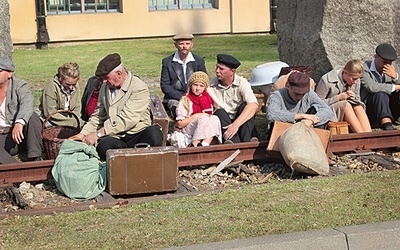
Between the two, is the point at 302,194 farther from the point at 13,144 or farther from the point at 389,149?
the point at 13,144

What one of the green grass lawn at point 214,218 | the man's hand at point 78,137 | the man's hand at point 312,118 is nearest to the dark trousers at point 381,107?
the man's hand at point 312,118

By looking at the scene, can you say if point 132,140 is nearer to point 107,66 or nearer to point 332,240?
point 107,66

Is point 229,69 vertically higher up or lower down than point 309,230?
higher up

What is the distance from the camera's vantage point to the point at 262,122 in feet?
37.2

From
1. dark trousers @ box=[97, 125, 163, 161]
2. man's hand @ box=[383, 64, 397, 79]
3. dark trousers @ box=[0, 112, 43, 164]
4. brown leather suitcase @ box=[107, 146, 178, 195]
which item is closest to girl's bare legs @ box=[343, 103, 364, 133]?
man's hand @ box=[383, 64, 397, 79]

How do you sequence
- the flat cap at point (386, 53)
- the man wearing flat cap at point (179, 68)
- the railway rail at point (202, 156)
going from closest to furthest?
the railway rail at point (202, 156), the flat cap at point (386, 53), the man wearing flat cap at point (179, 68)

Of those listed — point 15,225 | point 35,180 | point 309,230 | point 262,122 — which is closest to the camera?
point 309,230

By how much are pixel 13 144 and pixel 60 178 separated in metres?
1.43

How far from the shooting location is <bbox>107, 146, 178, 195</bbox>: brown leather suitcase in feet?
25.7

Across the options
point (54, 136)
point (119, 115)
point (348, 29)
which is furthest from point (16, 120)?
point (348, 29)

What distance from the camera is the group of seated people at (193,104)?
8812mm

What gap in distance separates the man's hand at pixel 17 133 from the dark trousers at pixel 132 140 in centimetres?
85

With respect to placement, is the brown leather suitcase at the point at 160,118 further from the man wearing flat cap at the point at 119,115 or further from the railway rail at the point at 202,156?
the railway rail at the point at 202,156

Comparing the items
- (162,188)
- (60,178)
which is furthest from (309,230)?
(60,178)
